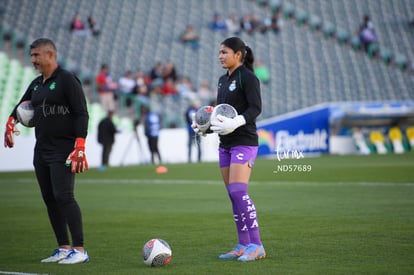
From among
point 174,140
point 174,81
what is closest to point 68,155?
point 174,140

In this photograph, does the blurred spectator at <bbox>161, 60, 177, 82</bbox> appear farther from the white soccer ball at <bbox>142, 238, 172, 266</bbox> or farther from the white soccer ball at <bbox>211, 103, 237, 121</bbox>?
the white soccer ball at <bbox>142, 238, 172, 266</bbox>

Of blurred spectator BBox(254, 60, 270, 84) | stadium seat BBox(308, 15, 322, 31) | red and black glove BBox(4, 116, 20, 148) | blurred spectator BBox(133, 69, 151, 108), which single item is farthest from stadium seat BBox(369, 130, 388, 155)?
red and black glove BBox(4, 116, 20, 148)

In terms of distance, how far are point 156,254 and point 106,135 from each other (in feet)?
67.0

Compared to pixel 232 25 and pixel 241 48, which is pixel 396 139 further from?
→ pixel 241 48

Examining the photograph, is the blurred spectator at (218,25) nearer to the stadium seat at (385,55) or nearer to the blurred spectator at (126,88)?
the blurred spectator at (126,88)

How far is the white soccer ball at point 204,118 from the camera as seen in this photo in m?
8.93

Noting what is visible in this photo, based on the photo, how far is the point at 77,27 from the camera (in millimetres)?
36156

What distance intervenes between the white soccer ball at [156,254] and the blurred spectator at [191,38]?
102 ft

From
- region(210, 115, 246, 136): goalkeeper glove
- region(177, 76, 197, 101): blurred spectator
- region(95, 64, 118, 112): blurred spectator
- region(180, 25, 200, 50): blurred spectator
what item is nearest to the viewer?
region(210, 115, 246, 136): goalkeeper glove

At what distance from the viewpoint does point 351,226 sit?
11.4 metres

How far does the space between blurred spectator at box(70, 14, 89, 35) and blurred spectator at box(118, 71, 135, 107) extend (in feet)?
11.7

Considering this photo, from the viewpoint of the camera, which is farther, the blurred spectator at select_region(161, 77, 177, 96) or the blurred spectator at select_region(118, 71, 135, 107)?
the blurred spectator at select_region(161, 77, 177, 96)

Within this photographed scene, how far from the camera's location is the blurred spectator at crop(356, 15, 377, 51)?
143 ft

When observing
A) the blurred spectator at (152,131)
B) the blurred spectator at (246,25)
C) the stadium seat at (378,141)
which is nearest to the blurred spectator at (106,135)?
the blurred spectator at (152,131)
